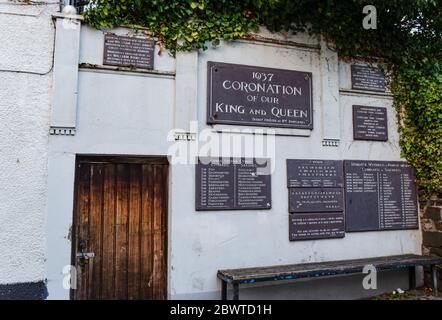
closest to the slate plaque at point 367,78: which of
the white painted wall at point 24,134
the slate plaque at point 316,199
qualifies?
the slate plaque at point 316,199

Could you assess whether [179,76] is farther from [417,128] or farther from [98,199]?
[417,128]

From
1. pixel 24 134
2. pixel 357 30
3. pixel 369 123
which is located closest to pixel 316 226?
pixel 369 123

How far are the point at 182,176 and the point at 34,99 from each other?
80.2 inches

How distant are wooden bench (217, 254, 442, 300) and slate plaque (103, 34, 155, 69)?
2954 millimetres

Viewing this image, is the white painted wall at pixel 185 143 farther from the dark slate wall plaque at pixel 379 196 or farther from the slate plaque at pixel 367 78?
the slate plaque at pixel 367 78

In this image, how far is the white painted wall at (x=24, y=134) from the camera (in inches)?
155

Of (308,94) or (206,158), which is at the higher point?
(308,94)

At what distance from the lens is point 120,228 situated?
4.38m

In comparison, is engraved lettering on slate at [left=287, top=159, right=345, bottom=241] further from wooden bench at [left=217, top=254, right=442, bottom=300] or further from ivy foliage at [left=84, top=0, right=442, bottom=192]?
ivy foliage at [left=84, top=0, right=442, bottom=192]

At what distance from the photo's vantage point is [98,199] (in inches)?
171

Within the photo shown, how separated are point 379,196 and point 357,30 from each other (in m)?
2.65

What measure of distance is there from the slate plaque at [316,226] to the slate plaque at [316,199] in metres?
0.09

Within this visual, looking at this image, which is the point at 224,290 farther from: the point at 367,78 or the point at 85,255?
the point at 367,78

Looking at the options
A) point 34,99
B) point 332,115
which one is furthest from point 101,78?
point 332,115
